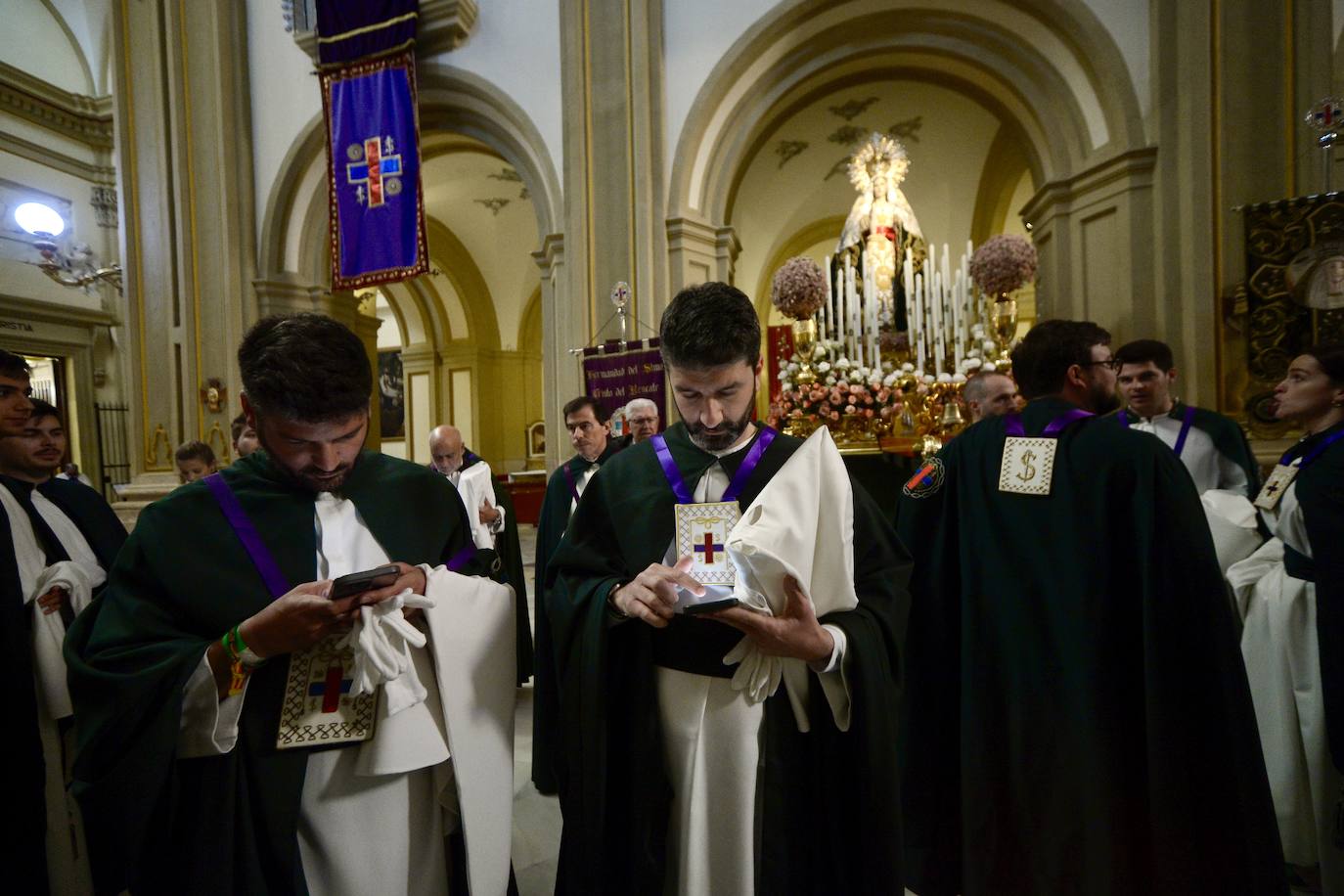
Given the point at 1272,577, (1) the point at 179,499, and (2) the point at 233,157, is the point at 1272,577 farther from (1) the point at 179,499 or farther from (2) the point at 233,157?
(2) the point at 233,157

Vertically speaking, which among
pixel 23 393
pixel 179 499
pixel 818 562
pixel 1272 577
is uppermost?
pixel 23 393

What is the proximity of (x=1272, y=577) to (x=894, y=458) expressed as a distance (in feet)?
10.3

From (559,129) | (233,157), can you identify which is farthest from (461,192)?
(559,129)

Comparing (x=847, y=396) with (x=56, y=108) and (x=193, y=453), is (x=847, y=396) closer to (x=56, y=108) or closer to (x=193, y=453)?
(x=193, y=453)

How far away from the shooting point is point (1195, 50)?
17.5ft

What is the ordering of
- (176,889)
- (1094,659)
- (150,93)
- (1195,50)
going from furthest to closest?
(150,93), (1195,50), (1094,659), (176,889)

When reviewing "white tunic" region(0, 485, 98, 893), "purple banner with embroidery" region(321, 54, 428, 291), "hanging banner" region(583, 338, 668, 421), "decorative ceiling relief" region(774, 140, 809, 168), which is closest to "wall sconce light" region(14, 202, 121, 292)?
"purple banner with embroidery" region(321, 54, 428, 291)

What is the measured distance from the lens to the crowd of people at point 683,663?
52.1 inches

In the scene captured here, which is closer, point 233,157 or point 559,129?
point 559,129

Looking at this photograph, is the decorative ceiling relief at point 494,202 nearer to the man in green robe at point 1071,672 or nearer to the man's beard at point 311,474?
the man in green robe at point 1071,672

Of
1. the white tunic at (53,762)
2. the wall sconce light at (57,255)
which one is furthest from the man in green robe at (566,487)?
the wall sconce light at (57,255)

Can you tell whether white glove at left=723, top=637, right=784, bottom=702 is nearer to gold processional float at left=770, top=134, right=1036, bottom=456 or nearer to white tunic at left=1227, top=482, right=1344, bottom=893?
white tunic at left=1227, top=482, right=1344, bottom=893

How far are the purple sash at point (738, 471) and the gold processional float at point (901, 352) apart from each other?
Answer: 3.39 meters

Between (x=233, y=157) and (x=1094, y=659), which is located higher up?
(x=233, y=157)
